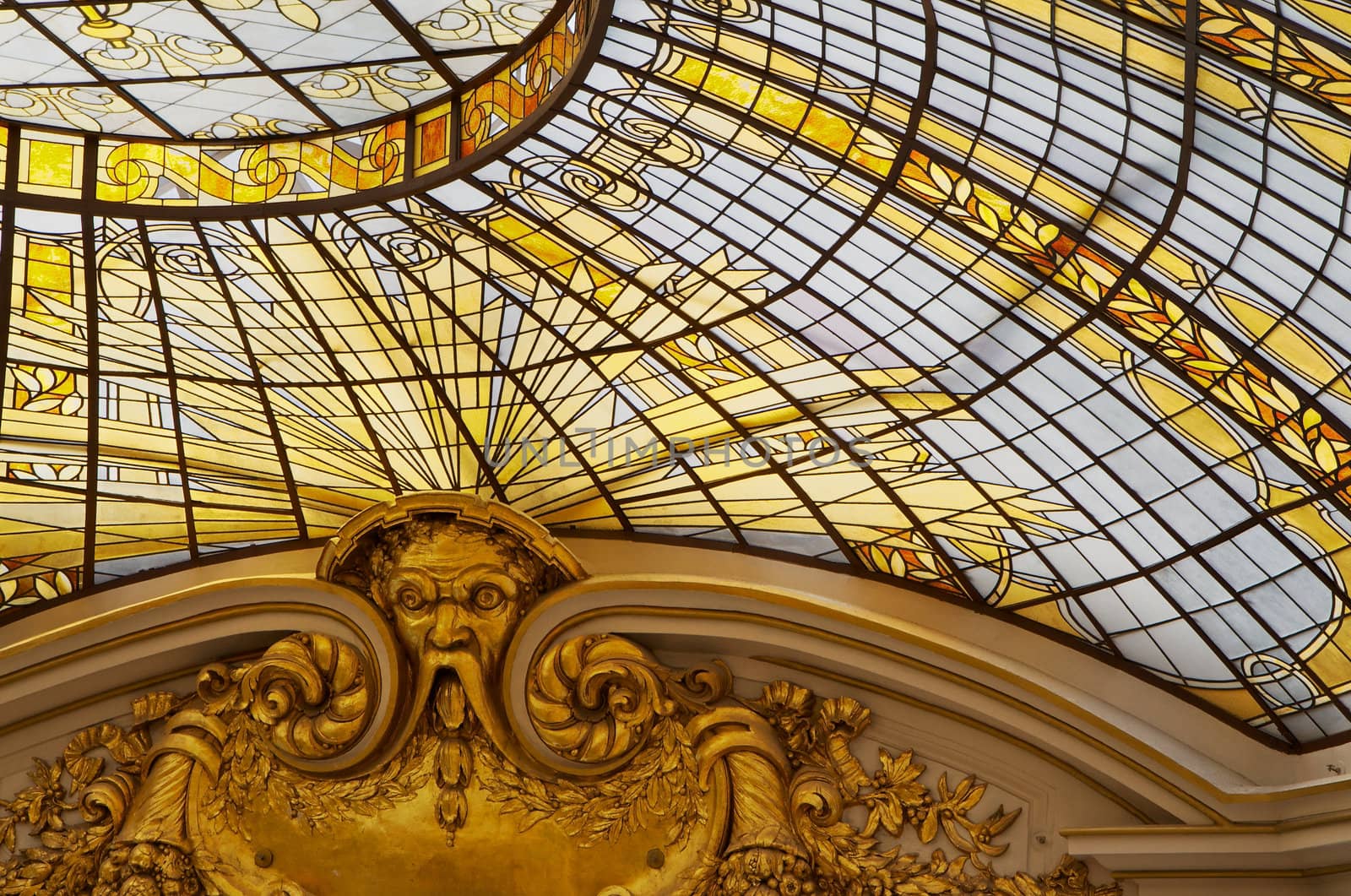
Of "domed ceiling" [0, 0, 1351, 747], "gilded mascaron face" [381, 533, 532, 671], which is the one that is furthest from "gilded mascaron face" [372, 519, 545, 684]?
"domed ceiling" [0, 0, 1351, 747]

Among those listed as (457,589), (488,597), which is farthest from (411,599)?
(488,597)

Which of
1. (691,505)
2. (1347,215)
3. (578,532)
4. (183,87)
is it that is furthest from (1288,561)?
(183,87)

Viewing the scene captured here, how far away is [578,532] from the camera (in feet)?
43.0

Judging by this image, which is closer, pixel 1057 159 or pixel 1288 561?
pixel 1057 159

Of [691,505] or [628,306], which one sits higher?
[628,306]

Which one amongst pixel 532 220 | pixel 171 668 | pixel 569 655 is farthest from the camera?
pixel 171 668

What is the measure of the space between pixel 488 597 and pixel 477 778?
1.56 m

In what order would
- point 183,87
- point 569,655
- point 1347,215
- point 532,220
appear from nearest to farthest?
point 1347,215, point 183,87, point 532,220, point 569,655

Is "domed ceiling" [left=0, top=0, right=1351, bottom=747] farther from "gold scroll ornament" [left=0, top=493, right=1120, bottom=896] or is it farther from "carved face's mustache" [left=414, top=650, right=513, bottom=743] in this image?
"carved face's mustache" [left=414, top=650, right=513, bottom=743]

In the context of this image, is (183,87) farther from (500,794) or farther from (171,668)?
(500,794)

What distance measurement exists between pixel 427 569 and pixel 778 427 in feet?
10.6

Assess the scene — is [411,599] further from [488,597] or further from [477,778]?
[477,778]

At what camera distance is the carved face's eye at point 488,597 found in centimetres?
1189

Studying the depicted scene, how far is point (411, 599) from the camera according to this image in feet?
39.1
